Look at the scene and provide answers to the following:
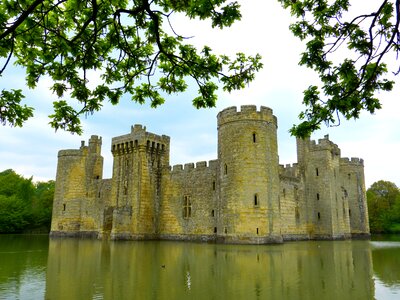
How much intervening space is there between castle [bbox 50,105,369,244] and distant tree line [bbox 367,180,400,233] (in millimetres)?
18441

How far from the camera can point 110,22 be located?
547 cm

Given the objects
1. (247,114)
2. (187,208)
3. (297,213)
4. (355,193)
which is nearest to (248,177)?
(247,114)

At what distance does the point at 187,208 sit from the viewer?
29016mm

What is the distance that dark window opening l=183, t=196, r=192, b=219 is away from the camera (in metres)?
28.8

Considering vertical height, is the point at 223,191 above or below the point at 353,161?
below

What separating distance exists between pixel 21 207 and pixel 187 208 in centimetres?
2991

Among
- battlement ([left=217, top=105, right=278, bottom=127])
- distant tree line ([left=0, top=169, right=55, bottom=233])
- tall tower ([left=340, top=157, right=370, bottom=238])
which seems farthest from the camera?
distant tree line ([left=0, top=169, right=55, bottom=233])

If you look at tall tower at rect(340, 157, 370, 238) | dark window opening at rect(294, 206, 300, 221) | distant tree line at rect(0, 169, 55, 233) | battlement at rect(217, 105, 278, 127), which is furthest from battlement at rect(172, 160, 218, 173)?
distant tree line at rect(0, 169, 55, 233)

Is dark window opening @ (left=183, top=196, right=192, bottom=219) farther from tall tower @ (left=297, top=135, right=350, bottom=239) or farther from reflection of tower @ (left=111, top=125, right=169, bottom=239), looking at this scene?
tall tower @ (left=297, top=135, right=350, bottom=239)

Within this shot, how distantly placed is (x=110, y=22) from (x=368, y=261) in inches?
545

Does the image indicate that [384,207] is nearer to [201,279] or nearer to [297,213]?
[297,213]

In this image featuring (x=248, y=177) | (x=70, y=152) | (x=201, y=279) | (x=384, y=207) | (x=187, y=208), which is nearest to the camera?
(x=201, y=279)

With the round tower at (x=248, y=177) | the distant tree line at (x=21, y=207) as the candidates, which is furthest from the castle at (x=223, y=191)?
the distant tree line at (x=21, y=207)

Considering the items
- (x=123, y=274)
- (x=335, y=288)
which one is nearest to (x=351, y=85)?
(x=335, y=288)
